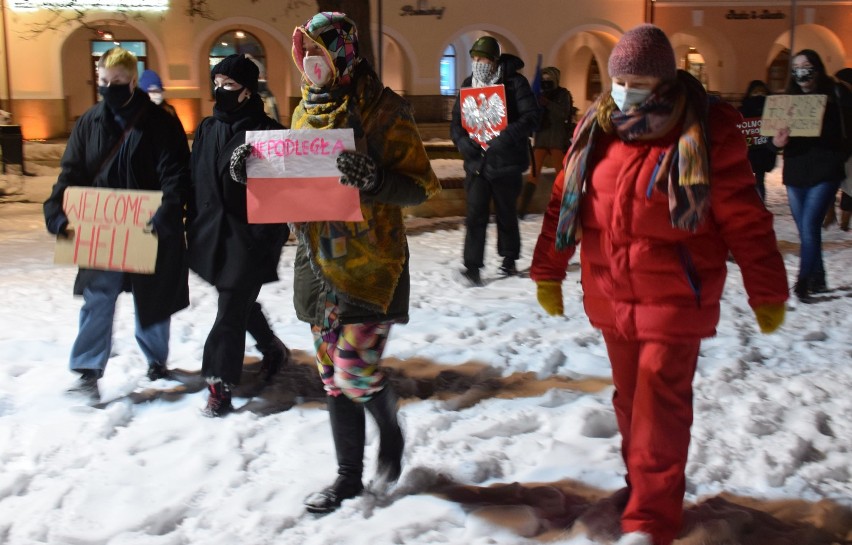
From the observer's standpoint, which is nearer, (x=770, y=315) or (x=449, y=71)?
(x=770, y=315)

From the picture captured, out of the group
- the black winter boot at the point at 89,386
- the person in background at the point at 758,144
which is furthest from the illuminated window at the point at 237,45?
the black winter boot at the point at 89,386

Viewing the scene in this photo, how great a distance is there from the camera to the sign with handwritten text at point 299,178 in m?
3.53

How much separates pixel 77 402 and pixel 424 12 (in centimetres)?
2118

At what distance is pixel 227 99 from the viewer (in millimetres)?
4535

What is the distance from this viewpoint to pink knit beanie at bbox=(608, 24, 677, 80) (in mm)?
3061

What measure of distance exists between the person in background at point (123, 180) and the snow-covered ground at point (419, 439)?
16.0 inches

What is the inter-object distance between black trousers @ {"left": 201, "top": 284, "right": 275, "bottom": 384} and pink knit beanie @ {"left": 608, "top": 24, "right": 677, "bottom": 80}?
2457mm

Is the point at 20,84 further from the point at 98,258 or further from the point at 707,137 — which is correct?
the point at 707,137

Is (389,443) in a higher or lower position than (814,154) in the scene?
lower

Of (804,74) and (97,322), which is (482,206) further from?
(97,322)

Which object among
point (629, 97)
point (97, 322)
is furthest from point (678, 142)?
point (97, 322)

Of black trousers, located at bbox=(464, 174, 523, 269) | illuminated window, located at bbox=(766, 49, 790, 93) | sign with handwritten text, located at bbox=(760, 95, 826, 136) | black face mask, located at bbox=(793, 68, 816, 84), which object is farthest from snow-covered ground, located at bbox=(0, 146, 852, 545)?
illuminated window, located at bbox=(766, 49, 790, 93)

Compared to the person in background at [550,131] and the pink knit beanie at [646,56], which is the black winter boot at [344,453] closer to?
the pink knit beanie at [646,56]

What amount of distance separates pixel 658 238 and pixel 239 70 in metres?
2.34
